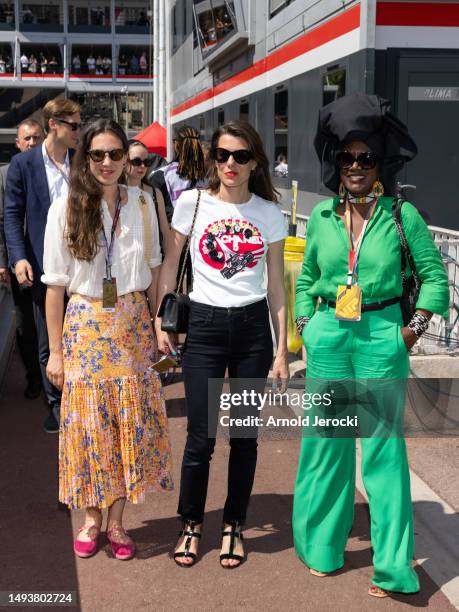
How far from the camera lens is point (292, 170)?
10773mm

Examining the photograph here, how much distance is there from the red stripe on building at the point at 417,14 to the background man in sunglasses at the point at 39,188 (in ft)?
13.1

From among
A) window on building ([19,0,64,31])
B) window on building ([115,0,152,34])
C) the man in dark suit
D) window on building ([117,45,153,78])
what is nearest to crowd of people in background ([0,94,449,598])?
the man in dark suit

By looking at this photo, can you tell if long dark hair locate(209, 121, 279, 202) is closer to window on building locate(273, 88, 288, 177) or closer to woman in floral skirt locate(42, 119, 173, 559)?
woman in floral skirt locate(42, 119, 173, 559)

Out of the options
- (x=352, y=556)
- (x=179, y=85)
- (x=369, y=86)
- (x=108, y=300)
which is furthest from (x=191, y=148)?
(x=179, y=85)

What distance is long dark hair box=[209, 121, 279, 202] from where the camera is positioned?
379 centimetres

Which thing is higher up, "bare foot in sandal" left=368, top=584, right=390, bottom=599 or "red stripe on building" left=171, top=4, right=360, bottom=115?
"red stripe on building" left=171, top=4, right=360, bottom=115

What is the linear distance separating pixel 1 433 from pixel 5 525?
61.9 inches

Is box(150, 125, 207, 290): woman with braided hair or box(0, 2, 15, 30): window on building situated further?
box(0, 2, 15, 30): window on building

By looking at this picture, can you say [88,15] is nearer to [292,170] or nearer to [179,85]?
[179,85]

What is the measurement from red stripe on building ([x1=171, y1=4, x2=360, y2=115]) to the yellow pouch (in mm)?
5313

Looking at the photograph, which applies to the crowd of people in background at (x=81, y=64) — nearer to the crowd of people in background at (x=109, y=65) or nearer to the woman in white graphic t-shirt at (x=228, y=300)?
the crowd of people in background at (x=109, y=65)

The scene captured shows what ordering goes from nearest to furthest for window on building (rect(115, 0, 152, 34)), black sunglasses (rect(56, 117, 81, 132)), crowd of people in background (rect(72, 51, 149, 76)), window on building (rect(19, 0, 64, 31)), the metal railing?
black sunglasses (rect(56, 117, 81, 132)), the metal railing, crowd of people in background (rect(72, 51, 149, 76)), window on building (rect(115, 0, 152, 34)), window on building (rect(19, 0, 64, 31))

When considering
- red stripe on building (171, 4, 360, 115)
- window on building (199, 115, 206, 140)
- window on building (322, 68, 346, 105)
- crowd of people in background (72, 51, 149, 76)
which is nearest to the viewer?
red stripe on building (171, 4, 360, 115)

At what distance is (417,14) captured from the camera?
26.9ft
